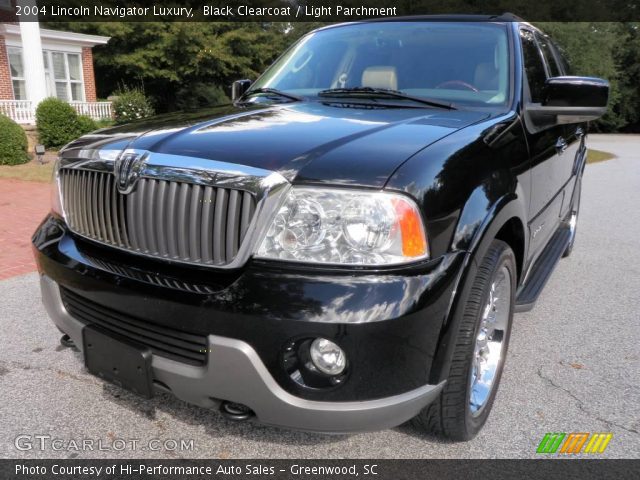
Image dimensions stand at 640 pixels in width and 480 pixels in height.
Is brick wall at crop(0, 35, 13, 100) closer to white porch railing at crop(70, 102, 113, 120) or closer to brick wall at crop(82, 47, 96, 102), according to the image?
white porch railing at crop(70, 102, 113, 120)

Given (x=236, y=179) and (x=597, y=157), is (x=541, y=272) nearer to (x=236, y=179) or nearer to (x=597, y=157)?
(x=236, y=179)

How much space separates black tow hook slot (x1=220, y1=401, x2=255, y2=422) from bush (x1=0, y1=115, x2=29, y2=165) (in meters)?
12.2

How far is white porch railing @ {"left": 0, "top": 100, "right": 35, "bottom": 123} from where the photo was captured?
57.9ft

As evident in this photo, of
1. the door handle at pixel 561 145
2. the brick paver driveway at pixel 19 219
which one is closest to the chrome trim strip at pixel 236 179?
the door handle at pixel 561 145

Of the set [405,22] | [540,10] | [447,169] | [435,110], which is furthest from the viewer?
[540,10]

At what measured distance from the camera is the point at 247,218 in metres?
1.82

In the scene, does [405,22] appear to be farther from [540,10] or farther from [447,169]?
[540,10]

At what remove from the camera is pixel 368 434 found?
8.22ft

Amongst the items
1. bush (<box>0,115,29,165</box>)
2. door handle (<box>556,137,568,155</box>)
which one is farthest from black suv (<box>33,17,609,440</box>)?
bush (<box>0,115,29,165</box>)

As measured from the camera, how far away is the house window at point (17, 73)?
1975 cm

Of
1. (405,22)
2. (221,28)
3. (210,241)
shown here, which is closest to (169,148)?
(210,241)

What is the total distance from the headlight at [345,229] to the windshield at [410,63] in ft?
4.45

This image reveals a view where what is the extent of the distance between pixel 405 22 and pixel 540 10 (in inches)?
1006

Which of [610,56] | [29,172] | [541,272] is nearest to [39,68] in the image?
[29,172]
